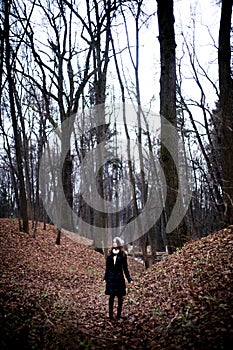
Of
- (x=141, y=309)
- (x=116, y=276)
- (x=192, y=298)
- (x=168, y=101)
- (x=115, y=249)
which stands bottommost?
(x=141, y=309)

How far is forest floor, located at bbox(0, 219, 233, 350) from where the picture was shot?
5141mm

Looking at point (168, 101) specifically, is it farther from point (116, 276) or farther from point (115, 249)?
→ point (116, 276)

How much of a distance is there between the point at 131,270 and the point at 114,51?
12056mm

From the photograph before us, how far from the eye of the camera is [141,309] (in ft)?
24.4

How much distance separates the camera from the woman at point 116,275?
7.45 m

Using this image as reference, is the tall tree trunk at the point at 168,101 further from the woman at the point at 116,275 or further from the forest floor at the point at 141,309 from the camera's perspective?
the woman at the point at 116,275

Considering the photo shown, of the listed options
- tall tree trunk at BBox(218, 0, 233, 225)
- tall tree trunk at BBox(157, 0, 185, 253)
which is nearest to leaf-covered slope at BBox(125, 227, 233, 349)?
tall tree trunk at BBox(218, 0, 233, 225)

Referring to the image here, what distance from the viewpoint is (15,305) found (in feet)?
22.0

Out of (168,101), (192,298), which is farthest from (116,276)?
(168,101)

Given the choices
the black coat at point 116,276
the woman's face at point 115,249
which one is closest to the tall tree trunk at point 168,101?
the woman's face at point 115,249

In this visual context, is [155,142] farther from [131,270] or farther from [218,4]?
[218,4]

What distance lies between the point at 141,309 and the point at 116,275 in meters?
0.92

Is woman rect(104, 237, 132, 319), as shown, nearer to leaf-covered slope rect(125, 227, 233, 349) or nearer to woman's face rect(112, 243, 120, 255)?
woman's face rect(112, 243, 120, 255)

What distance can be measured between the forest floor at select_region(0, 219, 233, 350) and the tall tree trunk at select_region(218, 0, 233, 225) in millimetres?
1063
